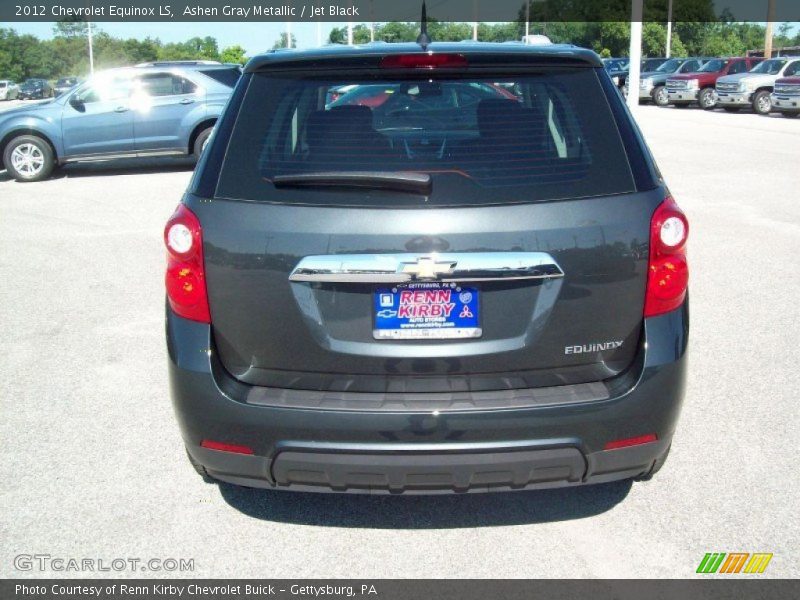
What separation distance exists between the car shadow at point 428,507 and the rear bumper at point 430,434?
0.55 metres

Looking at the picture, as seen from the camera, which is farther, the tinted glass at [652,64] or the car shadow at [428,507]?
the tinted glass at [652,64]

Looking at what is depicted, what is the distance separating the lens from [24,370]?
5410 millimetres

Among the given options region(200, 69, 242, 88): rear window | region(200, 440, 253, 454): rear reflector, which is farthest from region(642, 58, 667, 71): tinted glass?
region(200, 440, 253, 454): rear reflector

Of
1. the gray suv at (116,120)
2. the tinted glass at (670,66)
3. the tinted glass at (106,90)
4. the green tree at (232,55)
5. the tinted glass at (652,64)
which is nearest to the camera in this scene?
the gray suv at (116,120)

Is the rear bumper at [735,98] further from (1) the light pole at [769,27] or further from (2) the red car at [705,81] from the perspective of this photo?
(1) the light pole at [769,27]

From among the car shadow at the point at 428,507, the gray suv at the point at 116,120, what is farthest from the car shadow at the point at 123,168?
the car shadow at the point at 428,507

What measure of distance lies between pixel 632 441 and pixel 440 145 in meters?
1.27

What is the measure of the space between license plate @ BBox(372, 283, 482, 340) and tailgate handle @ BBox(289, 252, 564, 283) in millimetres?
50

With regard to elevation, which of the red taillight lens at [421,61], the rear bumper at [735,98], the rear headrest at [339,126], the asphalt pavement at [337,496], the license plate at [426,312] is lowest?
the rear bumper at [735,98]

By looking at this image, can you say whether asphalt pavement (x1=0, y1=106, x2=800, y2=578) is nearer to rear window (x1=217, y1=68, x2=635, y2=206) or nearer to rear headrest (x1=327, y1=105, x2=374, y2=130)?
rear window (x1=217, y1=68, x2=635, y2=206)

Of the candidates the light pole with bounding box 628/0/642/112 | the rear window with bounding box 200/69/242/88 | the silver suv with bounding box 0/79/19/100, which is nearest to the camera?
the rear window with bounding box 200/69/242/88

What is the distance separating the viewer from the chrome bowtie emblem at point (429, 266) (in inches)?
112

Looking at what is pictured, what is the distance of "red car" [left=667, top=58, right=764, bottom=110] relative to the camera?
3225 centimetres
